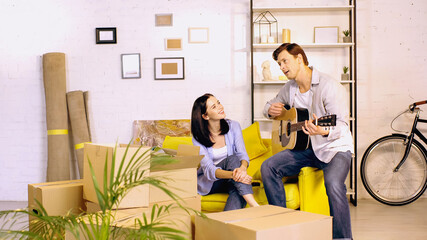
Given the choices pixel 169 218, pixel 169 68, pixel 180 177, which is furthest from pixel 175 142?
pixel 169 218

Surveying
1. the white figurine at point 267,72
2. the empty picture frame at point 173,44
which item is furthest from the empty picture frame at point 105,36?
the white figurine at point 267,72

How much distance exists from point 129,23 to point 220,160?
2.35 m

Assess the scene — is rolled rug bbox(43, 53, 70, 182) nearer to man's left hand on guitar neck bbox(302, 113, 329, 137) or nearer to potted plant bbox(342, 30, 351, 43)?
man's left hand on guitar neck bbox(302, 113, 329, 137)

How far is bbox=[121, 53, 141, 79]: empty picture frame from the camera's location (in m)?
4.49

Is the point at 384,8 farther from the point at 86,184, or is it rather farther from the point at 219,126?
the point at 86,184

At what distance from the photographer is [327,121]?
2496 millimetres

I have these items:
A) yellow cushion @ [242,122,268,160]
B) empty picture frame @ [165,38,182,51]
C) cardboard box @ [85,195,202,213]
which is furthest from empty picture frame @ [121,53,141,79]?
cardboard box @ [85,195,202,213]

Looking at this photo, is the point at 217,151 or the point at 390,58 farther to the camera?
the point at 390,58

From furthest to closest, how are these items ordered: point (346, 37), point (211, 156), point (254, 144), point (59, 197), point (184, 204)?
point (346, 37) < point (254, 144) < point (211, 156) < point (59, 197) < point (184, 204)

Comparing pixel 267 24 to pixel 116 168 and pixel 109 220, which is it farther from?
pixel 109 220

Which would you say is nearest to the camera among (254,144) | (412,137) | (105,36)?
(254,144)

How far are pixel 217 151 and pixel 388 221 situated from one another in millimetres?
1736

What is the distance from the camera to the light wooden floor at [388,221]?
305 cm

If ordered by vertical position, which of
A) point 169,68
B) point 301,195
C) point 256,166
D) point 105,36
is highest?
point 105,36
